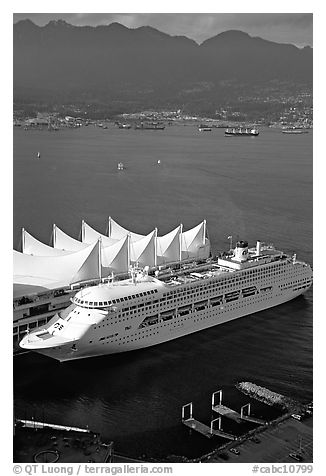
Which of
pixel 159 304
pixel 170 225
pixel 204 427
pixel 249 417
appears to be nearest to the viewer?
pixel 204 427

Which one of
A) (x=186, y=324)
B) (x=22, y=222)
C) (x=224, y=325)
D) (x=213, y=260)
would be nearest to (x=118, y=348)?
(x=186, y=324)

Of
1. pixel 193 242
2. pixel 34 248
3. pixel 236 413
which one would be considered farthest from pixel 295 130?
pixel 236 413

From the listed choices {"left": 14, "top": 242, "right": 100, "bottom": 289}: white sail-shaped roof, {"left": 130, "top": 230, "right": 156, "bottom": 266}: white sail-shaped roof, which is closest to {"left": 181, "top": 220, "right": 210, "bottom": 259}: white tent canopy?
{"left": 130, "top": 230, "right": 156, "bottom": 266}: white sail-shaped roof

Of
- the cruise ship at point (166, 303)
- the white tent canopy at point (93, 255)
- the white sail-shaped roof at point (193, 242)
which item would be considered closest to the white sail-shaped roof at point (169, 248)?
the white tent canopy at point (93, 255)

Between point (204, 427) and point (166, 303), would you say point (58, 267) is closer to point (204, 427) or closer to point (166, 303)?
point (166, 303)

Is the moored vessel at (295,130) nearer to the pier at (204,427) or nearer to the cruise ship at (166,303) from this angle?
the cruise ship at (166,303)

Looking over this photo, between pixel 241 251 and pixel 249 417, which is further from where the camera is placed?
pixel 241 251

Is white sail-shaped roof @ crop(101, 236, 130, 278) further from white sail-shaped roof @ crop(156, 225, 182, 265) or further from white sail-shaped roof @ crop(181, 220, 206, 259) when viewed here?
white sail-shaped roof @ crop(181, 220, 206, 259)
